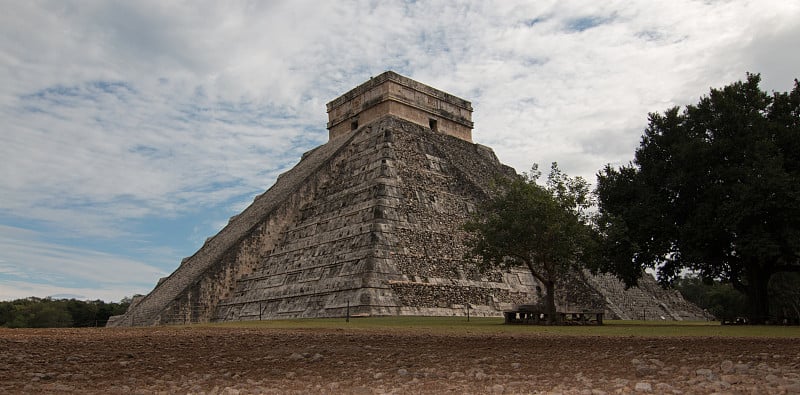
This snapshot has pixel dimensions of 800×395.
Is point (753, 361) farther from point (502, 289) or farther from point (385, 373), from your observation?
point (502, 289)

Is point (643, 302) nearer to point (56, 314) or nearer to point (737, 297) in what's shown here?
point (737, 297)

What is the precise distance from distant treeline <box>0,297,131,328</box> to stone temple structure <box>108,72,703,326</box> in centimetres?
1440

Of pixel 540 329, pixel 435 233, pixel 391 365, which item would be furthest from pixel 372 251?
pixel 391 365

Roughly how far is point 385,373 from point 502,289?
16642mm

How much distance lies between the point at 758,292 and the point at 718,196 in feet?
10.4

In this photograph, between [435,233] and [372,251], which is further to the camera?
[435,233]

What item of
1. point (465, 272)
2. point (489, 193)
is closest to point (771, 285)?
point (489, 193)

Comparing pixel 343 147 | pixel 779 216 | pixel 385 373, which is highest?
pixel 343 147

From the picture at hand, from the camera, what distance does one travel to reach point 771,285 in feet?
100

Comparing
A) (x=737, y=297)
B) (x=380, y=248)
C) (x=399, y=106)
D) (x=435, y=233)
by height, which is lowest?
(x=737, y=297)

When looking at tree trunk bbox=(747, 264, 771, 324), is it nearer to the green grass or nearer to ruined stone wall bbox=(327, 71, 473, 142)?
the green grass

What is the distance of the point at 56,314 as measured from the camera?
142ft

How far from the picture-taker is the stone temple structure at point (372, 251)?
21.4 metres

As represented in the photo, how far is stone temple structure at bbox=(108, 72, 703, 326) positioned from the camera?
843 inches
